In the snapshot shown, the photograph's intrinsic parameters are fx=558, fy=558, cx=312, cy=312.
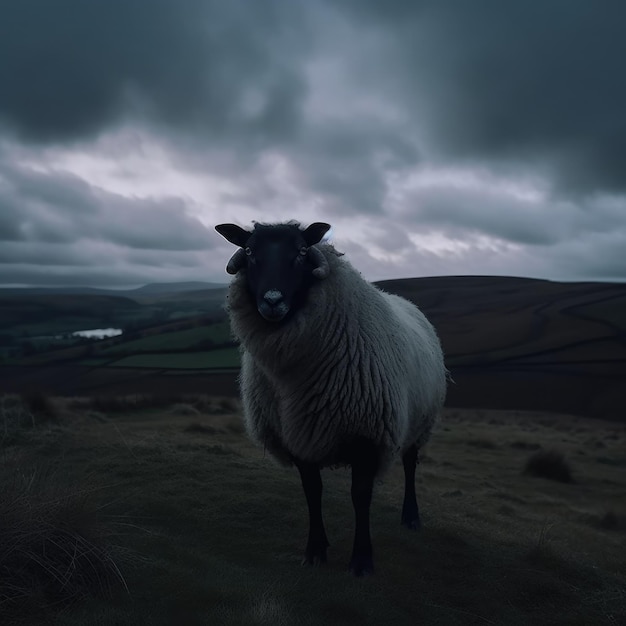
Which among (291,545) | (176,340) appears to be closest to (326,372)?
(291,545)

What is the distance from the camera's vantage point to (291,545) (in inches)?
268

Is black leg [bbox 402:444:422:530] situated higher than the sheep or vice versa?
the sheep

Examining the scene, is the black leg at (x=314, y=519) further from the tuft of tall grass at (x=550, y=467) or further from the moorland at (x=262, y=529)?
the tuft of tall grass at (x=550, y=467)

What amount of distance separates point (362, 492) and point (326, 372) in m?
1.39

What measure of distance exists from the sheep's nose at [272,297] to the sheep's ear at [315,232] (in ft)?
3.00

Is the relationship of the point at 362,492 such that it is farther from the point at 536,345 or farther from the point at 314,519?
the point at 536,345

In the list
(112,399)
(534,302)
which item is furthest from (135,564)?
(534,302)

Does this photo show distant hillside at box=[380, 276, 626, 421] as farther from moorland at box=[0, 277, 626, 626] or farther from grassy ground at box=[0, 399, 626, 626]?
grassy ground at box=[0, 399, 626, 626]

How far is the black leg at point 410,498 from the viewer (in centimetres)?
796

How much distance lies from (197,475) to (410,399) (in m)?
4.01

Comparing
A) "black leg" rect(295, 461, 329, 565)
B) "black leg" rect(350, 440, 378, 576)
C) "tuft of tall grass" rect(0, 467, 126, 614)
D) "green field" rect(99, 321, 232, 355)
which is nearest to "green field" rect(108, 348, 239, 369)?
"green field" rect(99, 321, 232, 355)

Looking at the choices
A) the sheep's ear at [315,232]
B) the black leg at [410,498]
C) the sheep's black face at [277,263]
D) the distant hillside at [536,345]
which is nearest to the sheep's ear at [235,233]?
the sheep's black face at [277,263]

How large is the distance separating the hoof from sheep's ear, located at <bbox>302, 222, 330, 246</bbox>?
138 inches

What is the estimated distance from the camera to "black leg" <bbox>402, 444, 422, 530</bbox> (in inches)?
314
